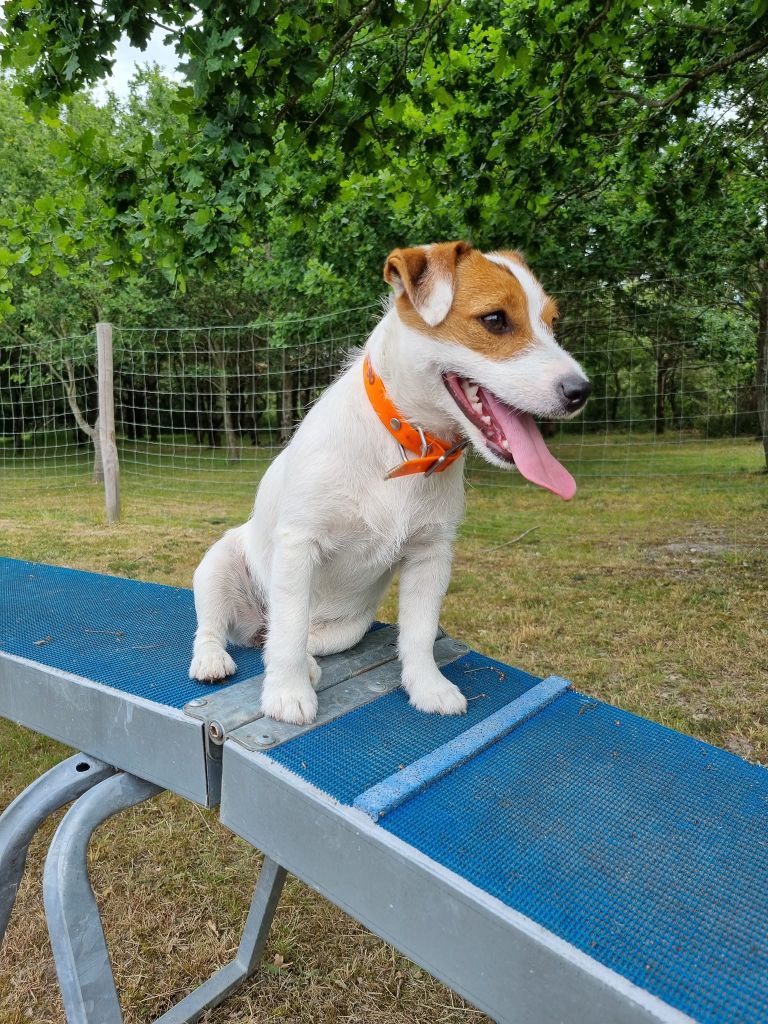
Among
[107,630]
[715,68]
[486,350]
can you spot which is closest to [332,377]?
[715,68]

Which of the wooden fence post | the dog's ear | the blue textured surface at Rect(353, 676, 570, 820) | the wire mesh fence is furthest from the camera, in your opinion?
the wire mesh fence

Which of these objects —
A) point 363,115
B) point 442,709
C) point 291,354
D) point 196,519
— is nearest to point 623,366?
point 291,354

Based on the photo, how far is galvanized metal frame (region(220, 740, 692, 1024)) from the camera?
3.41 ft

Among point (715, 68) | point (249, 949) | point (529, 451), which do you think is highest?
point (715, 68)

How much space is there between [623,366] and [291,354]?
23.8 ft

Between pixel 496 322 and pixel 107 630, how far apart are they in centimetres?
178

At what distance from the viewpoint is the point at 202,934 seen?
235 cm

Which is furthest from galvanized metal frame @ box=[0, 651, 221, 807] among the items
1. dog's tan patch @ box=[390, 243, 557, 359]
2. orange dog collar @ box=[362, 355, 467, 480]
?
dog's tan patch @ box=[390, 243, 557, 359]

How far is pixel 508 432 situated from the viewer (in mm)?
1761

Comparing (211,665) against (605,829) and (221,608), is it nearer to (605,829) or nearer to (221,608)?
(221,608)

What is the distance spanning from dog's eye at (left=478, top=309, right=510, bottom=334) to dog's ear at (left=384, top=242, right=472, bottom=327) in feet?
0.33

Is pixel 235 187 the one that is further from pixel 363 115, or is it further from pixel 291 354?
pixel 291 354

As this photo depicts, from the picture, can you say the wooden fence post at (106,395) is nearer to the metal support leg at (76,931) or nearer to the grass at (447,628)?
the grass at (447,628)

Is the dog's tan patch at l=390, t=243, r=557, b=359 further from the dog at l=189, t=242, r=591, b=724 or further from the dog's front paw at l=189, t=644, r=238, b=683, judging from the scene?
the dog's front paw at l=189, t=644, r=238, b=683
